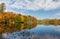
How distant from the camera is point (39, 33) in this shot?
1987mm

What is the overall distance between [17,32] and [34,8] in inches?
15.8

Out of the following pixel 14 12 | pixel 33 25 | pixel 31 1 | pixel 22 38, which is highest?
pixel 31 1

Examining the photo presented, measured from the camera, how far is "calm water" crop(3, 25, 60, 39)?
195 cm

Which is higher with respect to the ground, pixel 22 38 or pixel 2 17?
pixel 2 17

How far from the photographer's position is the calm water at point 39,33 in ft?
6.39

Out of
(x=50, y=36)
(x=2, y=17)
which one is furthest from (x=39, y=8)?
(x=2, y=17)

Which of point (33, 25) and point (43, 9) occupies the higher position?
point (43, 9)

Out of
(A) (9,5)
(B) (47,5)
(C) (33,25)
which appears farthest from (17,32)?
(B) (47,5)

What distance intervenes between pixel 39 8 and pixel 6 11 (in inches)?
18.1

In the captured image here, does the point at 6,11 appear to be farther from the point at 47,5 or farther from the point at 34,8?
the point at 47,5

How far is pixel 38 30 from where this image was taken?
199 cm

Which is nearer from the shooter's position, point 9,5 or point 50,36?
point 50,36

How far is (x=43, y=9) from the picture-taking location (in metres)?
2.00

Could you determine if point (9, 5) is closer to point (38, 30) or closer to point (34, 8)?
point (34, 8)
